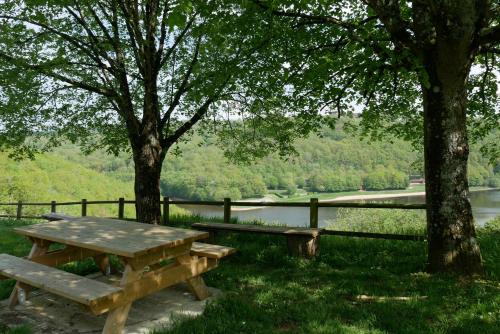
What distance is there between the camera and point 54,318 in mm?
A: 4207

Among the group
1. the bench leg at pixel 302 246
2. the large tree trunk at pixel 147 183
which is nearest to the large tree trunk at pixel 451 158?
the bench leg at pixel 302 246

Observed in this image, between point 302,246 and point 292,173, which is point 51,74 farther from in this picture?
point 292,173

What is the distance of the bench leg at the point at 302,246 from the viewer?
657 cm

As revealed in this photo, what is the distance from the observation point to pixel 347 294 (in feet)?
15.8

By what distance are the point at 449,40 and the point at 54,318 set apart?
19.7 feet

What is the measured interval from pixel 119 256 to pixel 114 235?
357mm

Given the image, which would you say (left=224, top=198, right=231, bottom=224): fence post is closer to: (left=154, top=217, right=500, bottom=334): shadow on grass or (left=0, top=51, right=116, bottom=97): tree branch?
(left=154, top=217, right=500, bottom=334): shadow on grass

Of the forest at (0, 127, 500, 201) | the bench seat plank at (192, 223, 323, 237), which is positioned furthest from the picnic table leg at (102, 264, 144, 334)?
the forest at (0, 127, 500, 201)

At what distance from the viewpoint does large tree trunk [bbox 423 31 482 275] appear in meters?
5.22

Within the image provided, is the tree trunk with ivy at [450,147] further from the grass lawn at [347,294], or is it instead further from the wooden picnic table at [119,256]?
the wooden picnic table at [119,256]

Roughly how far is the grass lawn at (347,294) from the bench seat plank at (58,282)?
702 millimetres

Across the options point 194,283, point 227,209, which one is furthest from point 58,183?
point 194,283

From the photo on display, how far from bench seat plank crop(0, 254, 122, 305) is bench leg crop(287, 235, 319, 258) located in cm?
360

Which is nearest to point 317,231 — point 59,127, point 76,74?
point 76,74
